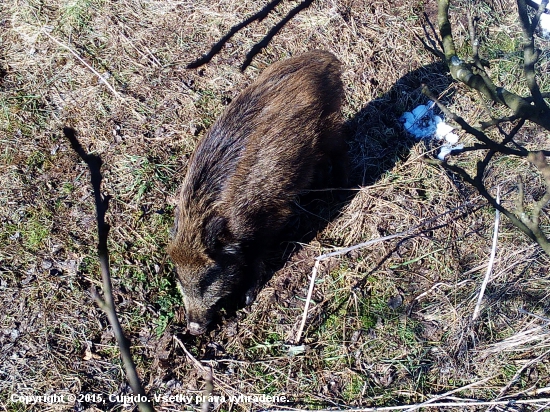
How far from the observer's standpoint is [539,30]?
18.9 ft

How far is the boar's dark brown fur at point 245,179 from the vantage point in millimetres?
4344

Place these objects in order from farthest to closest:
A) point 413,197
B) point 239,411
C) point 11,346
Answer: point 413,197, point 11,346, point 239,411

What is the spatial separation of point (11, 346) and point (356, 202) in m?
3.19

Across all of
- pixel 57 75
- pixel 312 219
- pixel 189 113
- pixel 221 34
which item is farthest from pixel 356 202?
pixel 57 75

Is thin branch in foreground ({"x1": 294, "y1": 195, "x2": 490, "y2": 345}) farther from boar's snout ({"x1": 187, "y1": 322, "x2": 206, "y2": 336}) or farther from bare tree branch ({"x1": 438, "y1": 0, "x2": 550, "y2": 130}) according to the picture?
bare tree branch ({"x1": 438, "y1": 0, "x2": 550, "y2": 130})

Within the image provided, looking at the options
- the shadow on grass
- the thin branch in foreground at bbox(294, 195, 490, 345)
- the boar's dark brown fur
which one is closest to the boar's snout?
the boar's dark brown fur

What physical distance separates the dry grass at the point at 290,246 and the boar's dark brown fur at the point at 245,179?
36cm

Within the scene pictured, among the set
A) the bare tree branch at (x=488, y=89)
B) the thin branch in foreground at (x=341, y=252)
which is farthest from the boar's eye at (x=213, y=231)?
the bare tree branch at (x=488, y=89)

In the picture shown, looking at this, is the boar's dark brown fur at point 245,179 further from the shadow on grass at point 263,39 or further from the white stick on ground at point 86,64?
the white stick on ground at point 86,64

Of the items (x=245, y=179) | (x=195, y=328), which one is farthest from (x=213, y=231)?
(x=195, y=328)

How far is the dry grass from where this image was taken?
13.8ft

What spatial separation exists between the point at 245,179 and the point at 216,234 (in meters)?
0.50

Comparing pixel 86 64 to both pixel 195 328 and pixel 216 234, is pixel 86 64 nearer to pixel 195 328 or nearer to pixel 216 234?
pixel 216 234

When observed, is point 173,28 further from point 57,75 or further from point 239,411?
point 239,411
